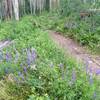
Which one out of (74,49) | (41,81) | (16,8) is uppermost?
(16,8)

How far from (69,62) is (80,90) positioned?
835mm

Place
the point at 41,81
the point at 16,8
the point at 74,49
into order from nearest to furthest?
the point at 41,81
the point at 74,49
the point at 16,8

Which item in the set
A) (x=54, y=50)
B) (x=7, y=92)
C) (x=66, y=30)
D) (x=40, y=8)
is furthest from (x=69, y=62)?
(x=40, y=8)

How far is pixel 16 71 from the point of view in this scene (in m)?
2.71

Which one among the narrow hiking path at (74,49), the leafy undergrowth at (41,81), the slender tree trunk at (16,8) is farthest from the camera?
the slender tree trunk at (16,8)

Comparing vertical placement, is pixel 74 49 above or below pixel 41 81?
below

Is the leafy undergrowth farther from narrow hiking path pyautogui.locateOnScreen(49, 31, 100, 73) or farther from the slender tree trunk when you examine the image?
the slender tree trunk

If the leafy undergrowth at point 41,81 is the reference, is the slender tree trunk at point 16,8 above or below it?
above

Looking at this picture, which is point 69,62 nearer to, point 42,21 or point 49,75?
point 49,75

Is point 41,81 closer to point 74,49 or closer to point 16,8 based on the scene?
point 74,49

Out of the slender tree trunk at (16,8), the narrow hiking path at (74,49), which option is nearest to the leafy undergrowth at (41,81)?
the narrow hiking path at (74,49)

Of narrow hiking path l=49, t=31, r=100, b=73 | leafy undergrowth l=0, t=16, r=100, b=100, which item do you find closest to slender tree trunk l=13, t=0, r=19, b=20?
narrow hiking path l=49, t=31, r=100, b=73

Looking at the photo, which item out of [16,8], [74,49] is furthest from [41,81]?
[16,8]

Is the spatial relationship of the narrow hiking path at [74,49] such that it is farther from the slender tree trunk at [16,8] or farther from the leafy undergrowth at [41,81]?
the slender tree trunk at [16,8]
